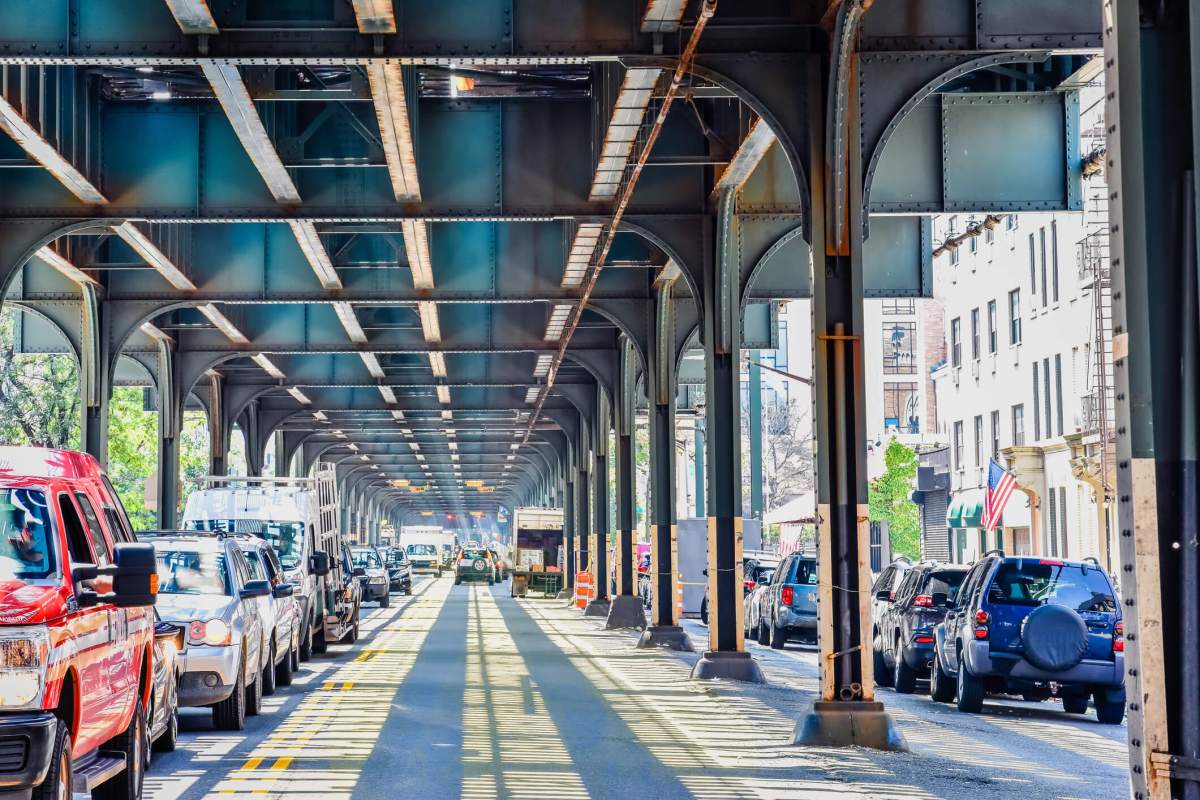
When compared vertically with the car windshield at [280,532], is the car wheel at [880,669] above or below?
below

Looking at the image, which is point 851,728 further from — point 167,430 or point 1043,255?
point 1043,255

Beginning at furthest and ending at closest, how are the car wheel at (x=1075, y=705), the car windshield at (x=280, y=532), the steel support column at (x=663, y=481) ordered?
the steel support column at (x=663, y=481)
the car windshield at (x=280, y=532)
the car wheel at (x=1075, y=705)

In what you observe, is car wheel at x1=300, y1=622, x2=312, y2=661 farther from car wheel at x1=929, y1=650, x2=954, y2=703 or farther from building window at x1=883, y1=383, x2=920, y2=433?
building window at x1=883, y1=383, x2=920, y2=433

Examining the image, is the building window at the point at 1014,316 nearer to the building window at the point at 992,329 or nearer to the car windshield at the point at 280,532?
the building window at the point at 992,329

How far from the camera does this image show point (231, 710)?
1677 centimetres

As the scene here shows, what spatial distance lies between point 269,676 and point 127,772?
10292mm

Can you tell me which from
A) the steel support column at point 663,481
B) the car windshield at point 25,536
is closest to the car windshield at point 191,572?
the car windshield at point 25,536

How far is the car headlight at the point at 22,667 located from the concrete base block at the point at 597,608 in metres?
39.2

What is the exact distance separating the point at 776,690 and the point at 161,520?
18.0 meters

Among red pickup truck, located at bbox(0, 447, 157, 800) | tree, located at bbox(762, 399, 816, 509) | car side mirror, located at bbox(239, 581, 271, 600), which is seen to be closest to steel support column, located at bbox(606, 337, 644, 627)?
car side mirror, located at bbox(239, 581, 271, 600)

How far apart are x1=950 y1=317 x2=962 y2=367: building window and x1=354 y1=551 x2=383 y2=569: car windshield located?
67.6 ft

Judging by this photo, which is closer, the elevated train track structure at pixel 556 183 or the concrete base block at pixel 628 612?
the elevated train track structure at pixel 556 183

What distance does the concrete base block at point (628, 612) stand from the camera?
39.2 metres

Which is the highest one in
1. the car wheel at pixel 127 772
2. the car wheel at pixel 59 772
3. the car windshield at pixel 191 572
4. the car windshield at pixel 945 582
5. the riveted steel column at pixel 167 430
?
the riveted steel column at pixel 167 430
